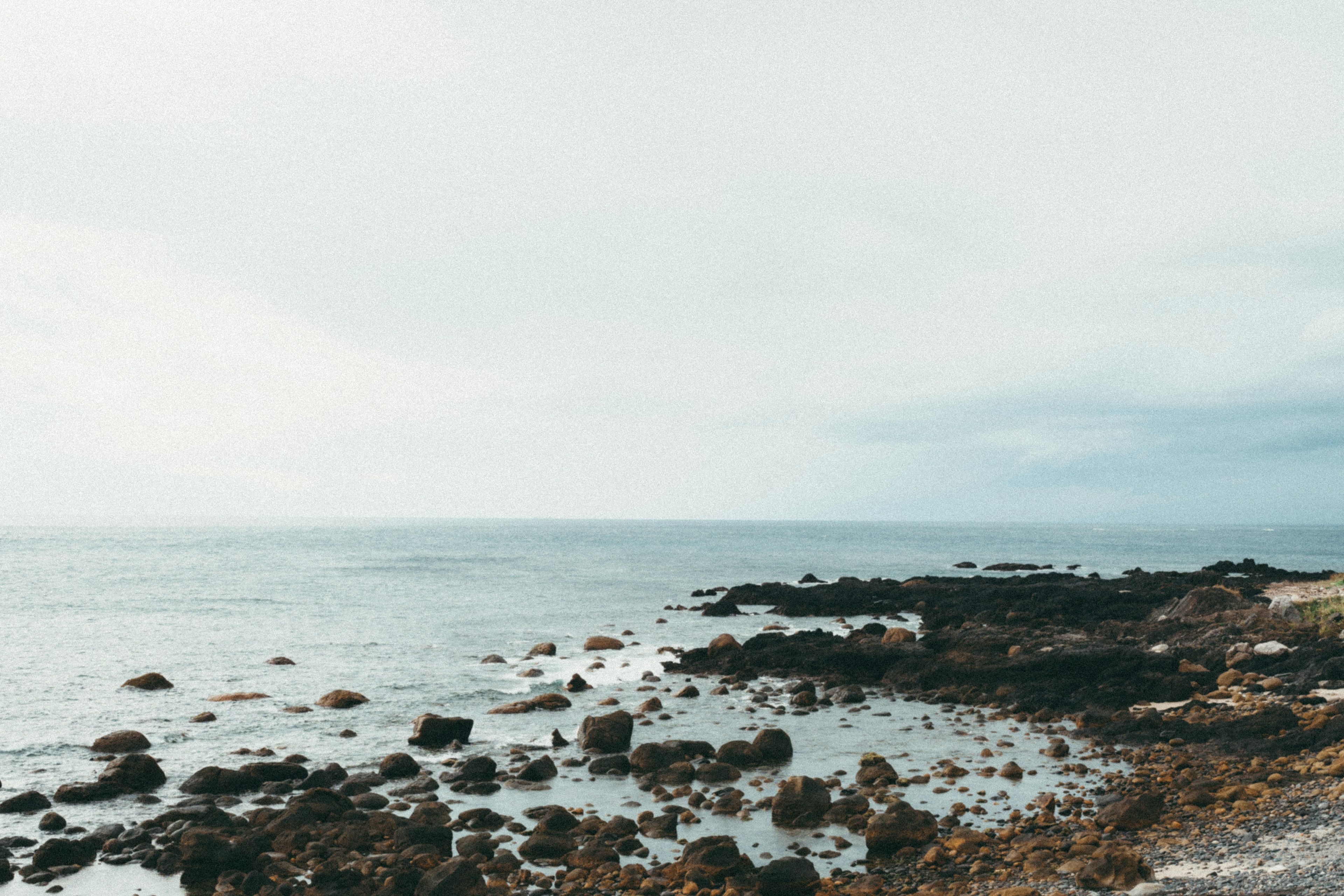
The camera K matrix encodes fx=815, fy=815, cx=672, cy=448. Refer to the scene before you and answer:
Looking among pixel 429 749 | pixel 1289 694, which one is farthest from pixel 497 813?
pixel 1289 694

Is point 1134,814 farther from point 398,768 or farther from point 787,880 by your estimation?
point 398,768

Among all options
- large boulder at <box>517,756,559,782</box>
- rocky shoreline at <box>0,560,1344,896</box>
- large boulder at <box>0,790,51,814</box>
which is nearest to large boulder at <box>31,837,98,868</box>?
rocky shoreline at <box>0,560,1344,896</box>

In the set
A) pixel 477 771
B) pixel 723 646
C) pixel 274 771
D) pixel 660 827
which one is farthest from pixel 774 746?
pixel 723 646

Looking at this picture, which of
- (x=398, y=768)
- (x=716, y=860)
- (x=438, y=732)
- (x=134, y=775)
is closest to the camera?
(x=716, y=860)

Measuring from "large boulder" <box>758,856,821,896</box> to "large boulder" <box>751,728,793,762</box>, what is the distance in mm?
7156

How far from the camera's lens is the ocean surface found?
20344mm

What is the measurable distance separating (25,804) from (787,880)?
15.9 meters

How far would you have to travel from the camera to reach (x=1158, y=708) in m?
22.4

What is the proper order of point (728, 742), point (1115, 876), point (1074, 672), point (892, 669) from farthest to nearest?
point (892, 669) < point (1074, 672) < point (728, 742) < point (1115, 876)

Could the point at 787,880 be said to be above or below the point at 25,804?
above

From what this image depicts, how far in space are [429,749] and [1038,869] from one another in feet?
49.5

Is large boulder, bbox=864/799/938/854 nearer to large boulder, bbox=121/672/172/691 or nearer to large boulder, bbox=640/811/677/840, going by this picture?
large boulder, bbox=640/811/677/840

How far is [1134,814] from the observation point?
1353 centimetres

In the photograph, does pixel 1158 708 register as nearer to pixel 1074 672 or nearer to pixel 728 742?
pixel 1074 672
